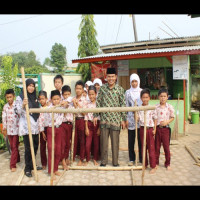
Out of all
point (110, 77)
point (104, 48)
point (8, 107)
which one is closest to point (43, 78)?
point (104, 48)

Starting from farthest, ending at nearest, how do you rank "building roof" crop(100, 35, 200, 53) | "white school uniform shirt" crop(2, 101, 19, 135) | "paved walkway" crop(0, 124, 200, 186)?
"building roof" crop(100, 35, 200, 53) → "white school uniform shirt" crop(2, 101, 19, 135) → "paved walkway" crop(0, 124, 200, 186)

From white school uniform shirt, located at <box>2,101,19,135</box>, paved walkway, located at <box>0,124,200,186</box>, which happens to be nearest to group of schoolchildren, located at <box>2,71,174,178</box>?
white school uniform shirt, located at <box>2,101,19,135</box>

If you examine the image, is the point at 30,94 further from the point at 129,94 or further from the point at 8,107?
the point at 129,94

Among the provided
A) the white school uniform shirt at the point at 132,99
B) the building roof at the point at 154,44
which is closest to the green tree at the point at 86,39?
the building roof at the point at 154,44

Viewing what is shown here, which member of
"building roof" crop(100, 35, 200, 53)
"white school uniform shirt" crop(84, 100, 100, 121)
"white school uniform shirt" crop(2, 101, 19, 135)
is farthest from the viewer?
"building roof" crop(100, 35, 200, 53)

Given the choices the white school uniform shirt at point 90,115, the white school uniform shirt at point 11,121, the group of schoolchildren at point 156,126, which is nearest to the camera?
the group of schoolchildren at point 156,126

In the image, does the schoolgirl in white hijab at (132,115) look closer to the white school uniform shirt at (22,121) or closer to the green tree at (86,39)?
the white school uniform shirt at (22,121)

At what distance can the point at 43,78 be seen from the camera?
31.7ft

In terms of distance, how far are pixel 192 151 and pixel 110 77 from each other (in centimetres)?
282

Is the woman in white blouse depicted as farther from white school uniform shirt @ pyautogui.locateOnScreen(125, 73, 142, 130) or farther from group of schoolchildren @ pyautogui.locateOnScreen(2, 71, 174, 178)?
white school uniform shirt @ pyautogui.locateOnScreen(125, 73, 142, 130)

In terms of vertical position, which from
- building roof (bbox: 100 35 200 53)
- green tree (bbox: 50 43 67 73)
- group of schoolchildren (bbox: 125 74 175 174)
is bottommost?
group of schoolchildren (bbox: 125 74 175 174)

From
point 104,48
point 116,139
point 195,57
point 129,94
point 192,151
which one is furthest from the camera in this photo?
point 104,48

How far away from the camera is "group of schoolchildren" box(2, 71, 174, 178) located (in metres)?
3.67

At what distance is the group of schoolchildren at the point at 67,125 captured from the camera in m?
3.67
